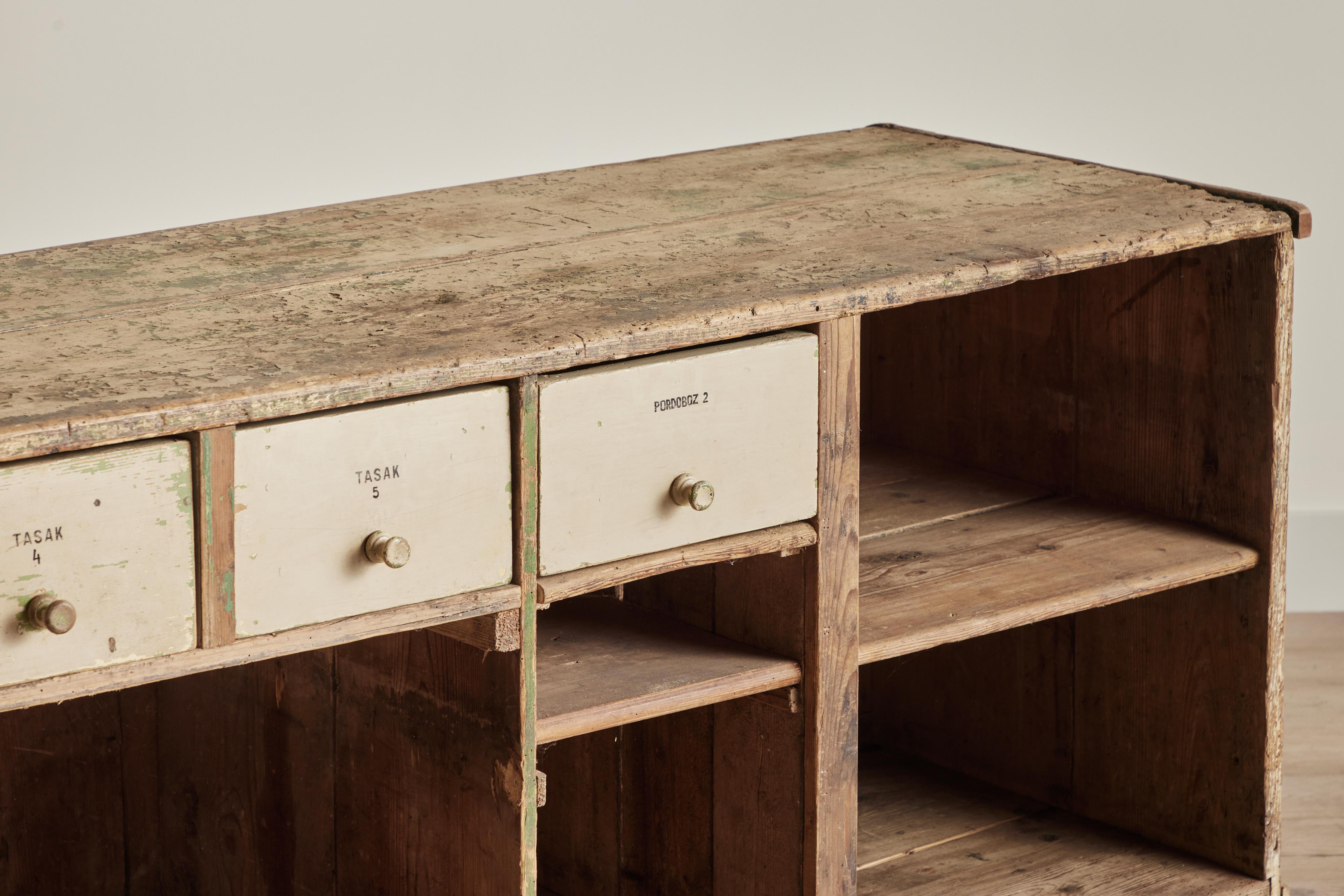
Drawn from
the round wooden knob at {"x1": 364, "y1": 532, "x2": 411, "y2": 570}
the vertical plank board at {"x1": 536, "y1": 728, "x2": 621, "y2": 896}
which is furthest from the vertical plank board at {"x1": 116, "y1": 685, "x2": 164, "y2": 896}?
the round wooden knob at {"x1": 364, "y1": 532, "x2": 411, "y2": 570}

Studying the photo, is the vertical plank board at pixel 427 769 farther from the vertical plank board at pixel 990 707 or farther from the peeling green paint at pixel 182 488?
the vertical plank board at pixel 990 707

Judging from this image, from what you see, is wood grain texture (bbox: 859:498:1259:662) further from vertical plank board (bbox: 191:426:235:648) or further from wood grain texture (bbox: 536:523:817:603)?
vertical plank board (bbox: 191:426:235:648)

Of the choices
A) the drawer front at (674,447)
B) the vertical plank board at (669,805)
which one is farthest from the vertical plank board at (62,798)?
the drawer front at (674,447)

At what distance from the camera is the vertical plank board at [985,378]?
2684mm

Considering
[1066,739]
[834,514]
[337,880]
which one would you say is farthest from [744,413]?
[1066,739]

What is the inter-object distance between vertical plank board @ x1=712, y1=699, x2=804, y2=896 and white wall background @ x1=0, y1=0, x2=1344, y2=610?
1.71m

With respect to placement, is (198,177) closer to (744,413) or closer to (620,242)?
(620,242)

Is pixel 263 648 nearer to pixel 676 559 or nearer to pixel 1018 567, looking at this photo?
pixel 676 559

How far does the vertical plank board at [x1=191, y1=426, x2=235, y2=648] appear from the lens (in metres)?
1.67

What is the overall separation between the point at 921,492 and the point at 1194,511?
0.36m

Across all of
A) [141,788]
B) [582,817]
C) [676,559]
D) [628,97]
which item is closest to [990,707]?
[582,817]

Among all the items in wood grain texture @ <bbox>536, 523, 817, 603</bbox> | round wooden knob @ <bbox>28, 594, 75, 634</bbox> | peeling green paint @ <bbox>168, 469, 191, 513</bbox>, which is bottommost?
wood grain texture @ <bbox>536, 523, 817, 603</bbox>

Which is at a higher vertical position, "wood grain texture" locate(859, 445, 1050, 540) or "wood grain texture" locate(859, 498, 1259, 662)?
"wood grain texture" locate(859, 445, 1050, 540)

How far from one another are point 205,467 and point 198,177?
78.0 inches
